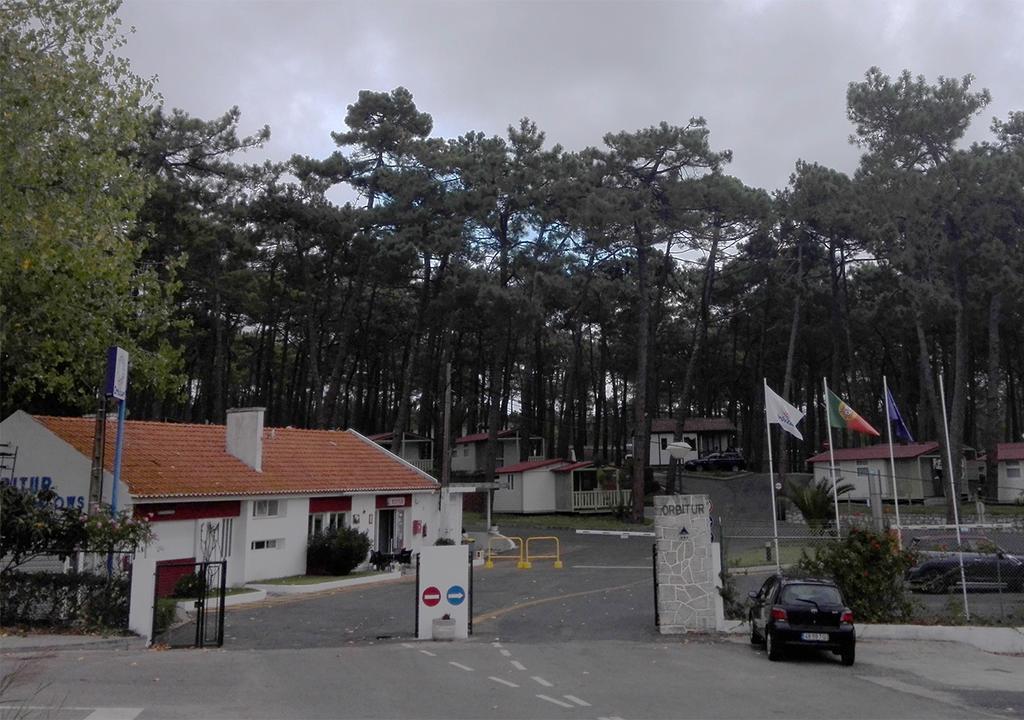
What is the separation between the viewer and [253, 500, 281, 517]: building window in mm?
27531

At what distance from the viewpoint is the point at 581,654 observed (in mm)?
15234

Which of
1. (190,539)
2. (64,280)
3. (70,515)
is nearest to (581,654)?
(70,515)

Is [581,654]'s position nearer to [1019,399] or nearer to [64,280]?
[64,280]

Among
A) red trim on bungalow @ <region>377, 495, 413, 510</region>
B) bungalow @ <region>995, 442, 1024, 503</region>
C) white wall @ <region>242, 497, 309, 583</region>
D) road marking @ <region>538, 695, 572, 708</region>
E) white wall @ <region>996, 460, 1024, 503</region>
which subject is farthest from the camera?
bungalow @ <region>995, 442, 1024, 503</region>

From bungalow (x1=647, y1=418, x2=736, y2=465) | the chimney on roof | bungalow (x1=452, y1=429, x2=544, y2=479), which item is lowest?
the chimney on roof

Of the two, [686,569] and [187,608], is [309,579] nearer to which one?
[187,608]

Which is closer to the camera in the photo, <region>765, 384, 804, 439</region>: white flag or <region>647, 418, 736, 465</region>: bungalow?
<region>765, 384, 804, 439</region>: white flag

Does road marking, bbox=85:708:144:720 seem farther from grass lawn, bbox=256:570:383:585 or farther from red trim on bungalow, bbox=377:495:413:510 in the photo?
red trim on bungalow, bbox=377:495:413:510

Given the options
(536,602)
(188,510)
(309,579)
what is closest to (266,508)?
(309,579)

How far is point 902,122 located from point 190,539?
30.7 metres

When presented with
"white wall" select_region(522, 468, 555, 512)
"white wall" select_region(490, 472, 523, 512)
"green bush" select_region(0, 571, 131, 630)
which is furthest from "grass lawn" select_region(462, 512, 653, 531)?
"green bush" select_region(0, 571, 131, 630)

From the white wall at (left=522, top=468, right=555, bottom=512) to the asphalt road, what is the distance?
32609 mm

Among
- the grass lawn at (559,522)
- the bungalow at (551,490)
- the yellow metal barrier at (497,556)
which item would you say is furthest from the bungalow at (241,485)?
the bungalow at (551,490)

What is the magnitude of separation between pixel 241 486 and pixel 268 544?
2.12 metres
